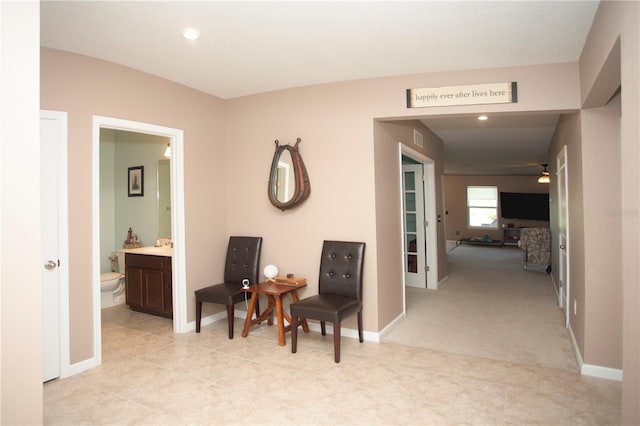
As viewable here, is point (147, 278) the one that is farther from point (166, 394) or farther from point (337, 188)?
point (337, 188)

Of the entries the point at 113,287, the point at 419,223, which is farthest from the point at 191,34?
the point at 419,223

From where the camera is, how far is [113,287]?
4941mm

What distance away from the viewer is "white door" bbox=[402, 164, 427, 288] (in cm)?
598

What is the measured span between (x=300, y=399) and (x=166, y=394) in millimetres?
933

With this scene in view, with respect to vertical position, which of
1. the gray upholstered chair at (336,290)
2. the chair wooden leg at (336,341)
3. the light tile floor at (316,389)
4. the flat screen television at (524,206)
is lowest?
the light tile floor at (316,389)

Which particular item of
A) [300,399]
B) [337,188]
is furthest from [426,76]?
[300,399]

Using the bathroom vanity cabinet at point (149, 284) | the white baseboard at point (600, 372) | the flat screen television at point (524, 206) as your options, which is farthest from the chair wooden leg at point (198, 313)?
the flat screen television at point (524, 206)

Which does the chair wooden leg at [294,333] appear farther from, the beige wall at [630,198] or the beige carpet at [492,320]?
the beige wall at [630,198]

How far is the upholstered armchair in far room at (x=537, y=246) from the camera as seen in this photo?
7371 mm

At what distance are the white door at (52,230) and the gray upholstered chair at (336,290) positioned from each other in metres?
1.79

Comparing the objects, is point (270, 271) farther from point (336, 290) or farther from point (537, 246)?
point (537, 246)

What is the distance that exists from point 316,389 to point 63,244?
7.21ft

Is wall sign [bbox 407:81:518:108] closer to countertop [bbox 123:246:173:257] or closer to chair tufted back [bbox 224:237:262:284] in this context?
chair tufted back [bbox 224:237:262:284]

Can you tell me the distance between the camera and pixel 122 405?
254 centimetres
